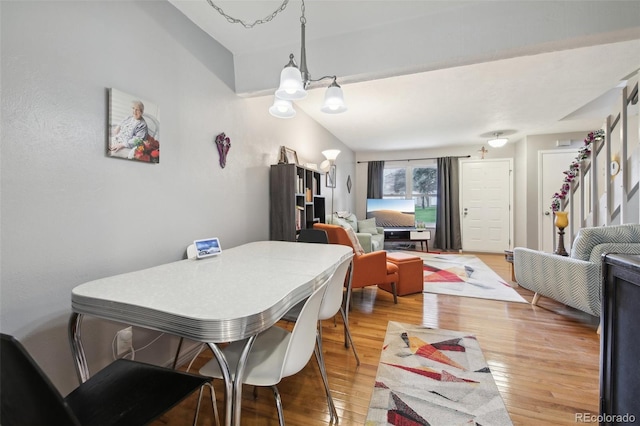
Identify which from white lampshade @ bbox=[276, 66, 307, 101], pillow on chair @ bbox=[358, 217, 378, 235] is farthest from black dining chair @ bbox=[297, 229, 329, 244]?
pillow on chair @ bbox=[358, 217, 378, 235]

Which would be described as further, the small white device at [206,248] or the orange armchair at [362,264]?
the orange armchair at [362,264]

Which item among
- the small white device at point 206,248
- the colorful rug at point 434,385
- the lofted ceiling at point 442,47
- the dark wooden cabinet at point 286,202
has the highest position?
the lofted ceiling at point 442,47

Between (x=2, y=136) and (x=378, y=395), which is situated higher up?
(x=2, y=136)

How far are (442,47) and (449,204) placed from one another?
485cm

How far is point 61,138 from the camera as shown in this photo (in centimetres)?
120

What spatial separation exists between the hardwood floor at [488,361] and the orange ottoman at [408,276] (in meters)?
0.15

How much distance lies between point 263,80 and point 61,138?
1466 millimetres

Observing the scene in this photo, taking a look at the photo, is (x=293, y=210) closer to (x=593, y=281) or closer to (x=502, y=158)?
(x=593, y=281)

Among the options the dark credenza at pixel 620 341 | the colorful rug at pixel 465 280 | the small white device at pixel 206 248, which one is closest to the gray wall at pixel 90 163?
the small white device at pixel 206 248

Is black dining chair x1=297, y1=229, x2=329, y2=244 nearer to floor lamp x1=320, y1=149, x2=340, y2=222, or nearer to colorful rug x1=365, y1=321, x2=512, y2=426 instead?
colorful rug x1=365, y1=321, x2=512, y2=426

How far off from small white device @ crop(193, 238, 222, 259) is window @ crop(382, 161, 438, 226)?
5.36m

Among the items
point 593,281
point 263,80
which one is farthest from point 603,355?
point 263,80

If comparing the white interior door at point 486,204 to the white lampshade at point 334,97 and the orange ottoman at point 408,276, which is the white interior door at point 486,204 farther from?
the white lampshade at point 334,97

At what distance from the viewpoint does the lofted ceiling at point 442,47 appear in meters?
1.61
